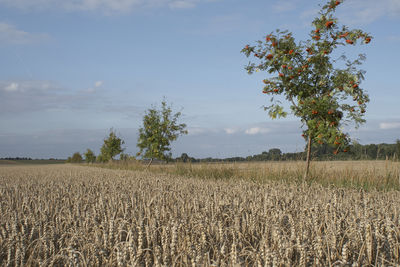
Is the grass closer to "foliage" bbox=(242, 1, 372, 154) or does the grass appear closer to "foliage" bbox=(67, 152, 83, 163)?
"foliage" bbox=(242, 1, 372, 154)

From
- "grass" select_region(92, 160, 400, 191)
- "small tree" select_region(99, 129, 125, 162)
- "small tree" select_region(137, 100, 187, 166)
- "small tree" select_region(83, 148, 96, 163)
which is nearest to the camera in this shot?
"grass" select_region(92, 160, 400, 191)

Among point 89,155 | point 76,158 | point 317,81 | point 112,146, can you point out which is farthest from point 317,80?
point 76,158

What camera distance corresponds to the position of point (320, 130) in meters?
8.35

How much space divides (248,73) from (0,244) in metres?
8.18

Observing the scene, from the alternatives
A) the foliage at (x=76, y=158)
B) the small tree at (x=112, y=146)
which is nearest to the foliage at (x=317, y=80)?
the small tree at (x=112, y=146)

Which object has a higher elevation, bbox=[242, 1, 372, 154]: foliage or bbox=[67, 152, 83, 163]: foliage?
bbox=[242, 1, 372, 154]: foliage

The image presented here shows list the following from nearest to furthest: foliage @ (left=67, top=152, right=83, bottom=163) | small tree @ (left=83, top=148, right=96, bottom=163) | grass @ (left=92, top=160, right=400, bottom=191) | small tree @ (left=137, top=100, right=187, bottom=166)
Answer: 1. grass @ (left=92, top=160, right=400, bottom=191)
2. small tree @ (left=137, top=100, right=187, bottom=166)
3. small tree @ (left=83, top=148, right=96, bottom=163)
4. foliage @ (left=67, top=152, right=83, bottom=163)

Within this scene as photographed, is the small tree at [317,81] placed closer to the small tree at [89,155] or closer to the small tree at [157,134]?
the small tree at [157,134]

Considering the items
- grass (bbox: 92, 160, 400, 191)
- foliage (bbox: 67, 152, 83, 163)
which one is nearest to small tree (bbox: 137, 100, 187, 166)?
grass (bbox: 92, 160, 400, 191)

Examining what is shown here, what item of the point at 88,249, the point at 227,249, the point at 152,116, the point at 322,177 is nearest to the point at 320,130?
the point at 322,177

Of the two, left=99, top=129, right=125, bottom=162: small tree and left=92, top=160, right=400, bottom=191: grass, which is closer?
left=92, top=160, right=400, bottom=191: grass

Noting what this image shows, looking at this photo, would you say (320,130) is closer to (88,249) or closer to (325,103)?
(325,103)

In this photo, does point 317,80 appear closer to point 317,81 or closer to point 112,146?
point 317,81

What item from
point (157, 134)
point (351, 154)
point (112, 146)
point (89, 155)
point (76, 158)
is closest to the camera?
point (351, 154)
